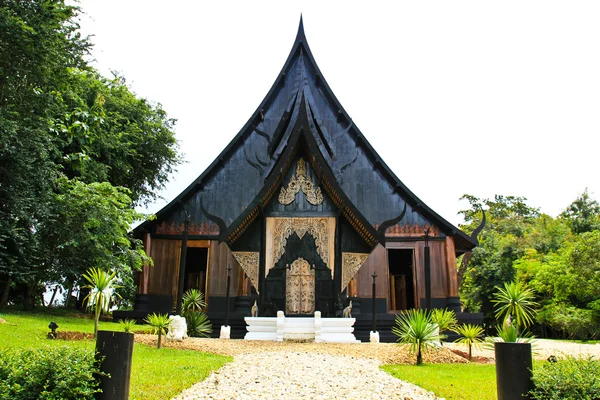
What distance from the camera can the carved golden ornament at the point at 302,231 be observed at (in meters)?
12.0

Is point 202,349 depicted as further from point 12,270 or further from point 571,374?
point 12,270

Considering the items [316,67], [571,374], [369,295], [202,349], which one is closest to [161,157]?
[316,67]

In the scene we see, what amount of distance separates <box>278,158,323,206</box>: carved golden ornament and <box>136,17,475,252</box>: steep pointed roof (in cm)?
294

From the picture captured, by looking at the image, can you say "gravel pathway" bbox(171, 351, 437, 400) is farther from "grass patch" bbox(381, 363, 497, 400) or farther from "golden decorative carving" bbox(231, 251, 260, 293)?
"golden decorative carving" bbox(231, 251, 260, 293)

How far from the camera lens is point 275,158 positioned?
50.1 ft

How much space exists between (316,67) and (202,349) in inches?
499

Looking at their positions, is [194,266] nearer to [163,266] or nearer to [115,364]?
[163,266]

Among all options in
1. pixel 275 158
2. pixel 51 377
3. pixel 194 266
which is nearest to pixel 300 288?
pixel 275 158

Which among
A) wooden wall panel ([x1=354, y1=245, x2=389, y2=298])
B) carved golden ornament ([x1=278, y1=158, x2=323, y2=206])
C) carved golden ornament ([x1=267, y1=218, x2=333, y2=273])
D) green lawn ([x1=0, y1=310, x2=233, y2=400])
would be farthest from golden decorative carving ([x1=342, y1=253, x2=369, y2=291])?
green lawn ([x1=0, y1=310, x2=233, y2=400])

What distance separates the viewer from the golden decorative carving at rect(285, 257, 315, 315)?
12039 mm

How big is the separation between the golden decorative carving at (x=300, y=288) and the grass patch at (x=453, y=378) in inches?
182

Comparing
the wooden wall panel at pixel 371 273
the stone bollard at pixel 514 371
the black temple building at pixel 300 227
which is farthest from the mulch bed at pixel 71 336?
the wooden wall panel at pixel 371 273

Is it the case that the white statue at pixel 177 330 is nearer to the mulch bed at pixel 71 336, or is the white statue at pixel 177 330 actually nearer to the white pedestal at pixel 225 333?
the mulch bed at pixel 71 336

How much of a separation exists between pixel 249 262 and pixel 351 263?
101 inches
